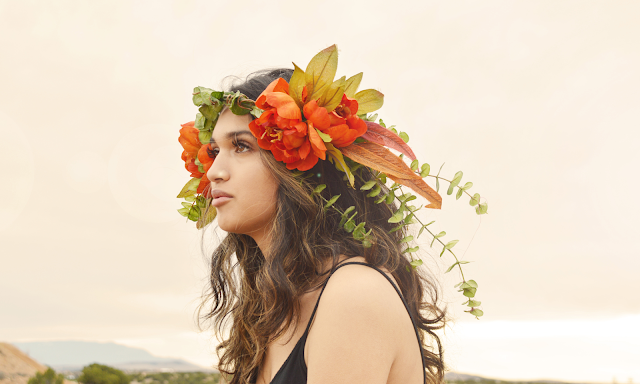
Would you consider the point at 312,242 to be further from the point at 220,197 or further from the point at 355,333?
the point at 355,333

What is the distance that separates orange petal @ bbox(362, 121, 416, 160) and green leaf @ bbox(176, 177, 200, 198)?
4.71ft

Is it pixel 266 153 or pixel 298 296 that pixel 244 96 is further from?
pixel 298 296

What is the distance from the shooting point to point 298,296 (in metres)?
2.44

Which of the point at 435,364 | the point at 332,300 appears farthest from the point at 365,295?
the point at 435,364

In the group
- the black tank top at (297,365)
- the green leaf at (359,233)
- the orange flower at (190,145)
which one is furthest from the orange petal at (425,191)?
the orange flower at (190,145)

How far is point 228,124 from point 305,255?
93 centimetres

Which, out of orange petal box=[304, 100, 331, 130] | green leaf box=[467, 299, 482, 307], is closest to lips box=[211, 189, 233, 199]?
orange petal box=[304, 100, 331, 130]

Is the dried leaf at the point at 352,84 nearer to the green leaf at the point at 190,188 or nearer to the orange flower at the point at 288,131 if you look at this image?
the orange flower at the point at 288,131

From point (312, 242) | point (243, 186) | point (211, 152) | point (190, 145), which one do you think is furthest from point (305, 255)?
point (190, 145)

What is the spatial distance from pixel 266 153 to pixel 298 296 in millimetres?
824

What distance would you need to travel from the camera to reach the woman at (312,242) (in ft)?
6.50

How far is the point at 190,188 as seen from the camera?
3.40m

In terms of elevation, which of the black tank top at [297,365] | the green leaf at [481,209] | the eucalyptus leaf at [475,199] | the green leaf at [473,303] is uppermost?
the eucalyptus leaf at [475,199]

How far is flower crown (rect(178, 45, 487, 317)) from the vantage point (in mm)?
2416
